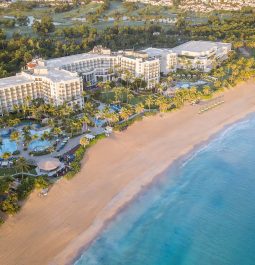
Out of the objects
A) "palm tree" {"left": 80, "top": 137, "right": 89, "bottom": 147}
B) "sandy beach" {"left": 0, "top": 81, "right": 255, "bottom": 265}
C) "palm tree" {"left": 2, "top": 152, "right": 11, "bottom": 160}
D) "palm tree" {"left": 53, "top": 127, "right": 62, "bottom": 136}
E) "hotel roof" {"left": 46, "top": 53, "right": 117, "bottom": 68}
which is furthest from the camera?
"hotel roof" {"left": 46, "top": 53, "right": 117, "bottom": 68}

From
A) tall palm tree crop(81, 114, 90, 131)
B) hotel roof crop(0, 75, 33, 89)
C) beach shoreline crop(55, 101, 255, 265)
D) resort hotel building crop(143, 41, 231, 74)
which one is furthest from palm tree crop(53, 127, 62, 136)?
resort hotel building crop(143, 41, 231, 74)

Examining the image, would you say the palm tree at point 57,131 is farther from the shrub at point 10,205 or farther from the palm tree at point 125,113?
the shrub at point 10,205

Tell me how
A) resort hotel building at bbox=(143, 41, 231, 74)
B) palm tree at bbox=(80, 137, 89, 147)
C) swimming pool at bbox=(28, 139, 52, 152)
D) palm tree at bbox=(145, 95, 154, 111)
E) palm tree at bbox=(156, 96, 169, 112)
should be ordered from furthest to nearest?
1. resort hotel building at bbox=(143, 41, 231, 74)
2. palm tree at bbox=(145, 95, 154, 111)
3. palm tree at bbox=(156, 96, 169, 112)
4. swimming pool at bbox=(28, 139, 52, 152)
5. palm tree at bbox=(80, 137, 89, 147)

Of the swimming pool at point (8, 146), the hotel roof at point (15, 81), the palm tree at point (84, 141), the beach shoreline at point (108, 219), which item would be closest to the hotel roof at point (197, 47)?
the hotel roof at point (15, 81)

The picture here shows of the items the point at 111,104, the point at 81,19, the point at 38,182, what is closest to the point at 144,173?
the point at 38,182

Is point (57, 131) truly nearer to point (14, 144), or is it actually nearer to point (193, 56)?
point (14, 144)

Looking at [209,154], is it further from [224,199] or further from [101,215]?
[101,215]

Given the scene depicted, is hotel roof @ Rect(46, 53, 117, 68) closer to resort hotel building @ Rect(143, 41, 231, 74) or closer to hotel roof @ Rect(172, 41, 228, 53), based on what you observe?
resort hotel building @ Rect(143, 41, 231, 74)
